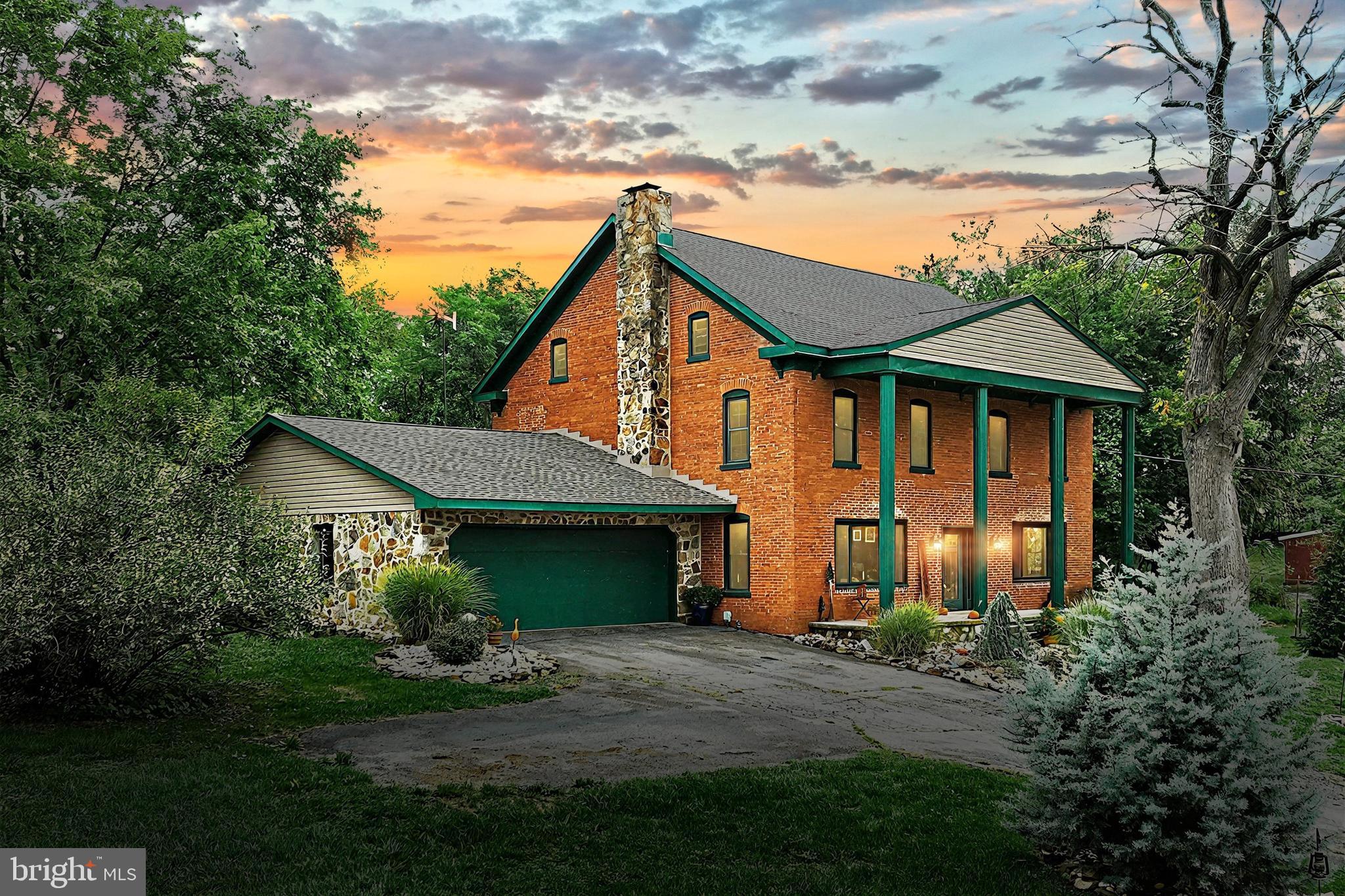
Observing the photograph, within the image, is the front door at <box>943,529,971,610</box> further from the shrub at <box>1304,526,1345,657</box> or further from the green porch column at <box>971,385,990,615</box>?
the shrub at <box>1304,526,1345,657</box>

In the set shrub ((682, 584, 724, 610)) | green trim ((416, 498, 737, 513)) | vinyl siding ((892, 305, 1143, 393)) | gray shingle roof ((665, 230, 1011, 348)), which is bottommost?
shrub ((682, 584, 724, 610))

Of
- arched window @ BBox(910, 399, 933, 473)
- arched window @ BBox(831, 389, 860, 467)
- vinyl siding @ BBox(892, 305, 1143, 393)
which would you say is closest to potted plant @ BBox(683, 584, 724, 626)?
arched window @ BBox(831, 389, 860, 467)

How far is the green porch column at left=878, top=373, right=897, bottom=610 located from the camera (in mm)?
21516

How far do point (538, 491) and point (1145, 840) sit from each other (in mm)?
14924

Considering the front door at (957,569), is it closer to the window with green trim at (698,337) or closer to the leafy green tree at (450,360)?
the window with green trim at (698,337)

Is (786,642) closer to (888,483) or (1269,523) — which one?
(888,483)

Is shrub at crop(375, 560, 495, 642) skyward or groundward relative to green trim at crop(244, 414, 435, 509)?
groundward

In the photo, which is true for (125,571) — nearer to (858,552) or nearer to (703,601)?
(703,601)

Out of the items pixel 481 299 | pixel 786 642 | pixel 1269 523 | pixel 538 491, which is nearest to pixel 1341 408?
pixel 1269 523

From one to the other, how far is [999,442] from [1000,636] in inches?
348

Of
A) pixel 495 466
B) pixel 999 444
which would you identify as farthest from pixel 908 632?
pixel 999 444

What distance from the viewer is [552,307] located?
28.3 m

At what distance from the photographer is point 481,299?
4772cm

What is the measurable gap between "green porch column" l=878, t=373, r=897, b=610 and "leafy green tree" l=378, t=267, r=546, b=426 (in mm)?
24902
